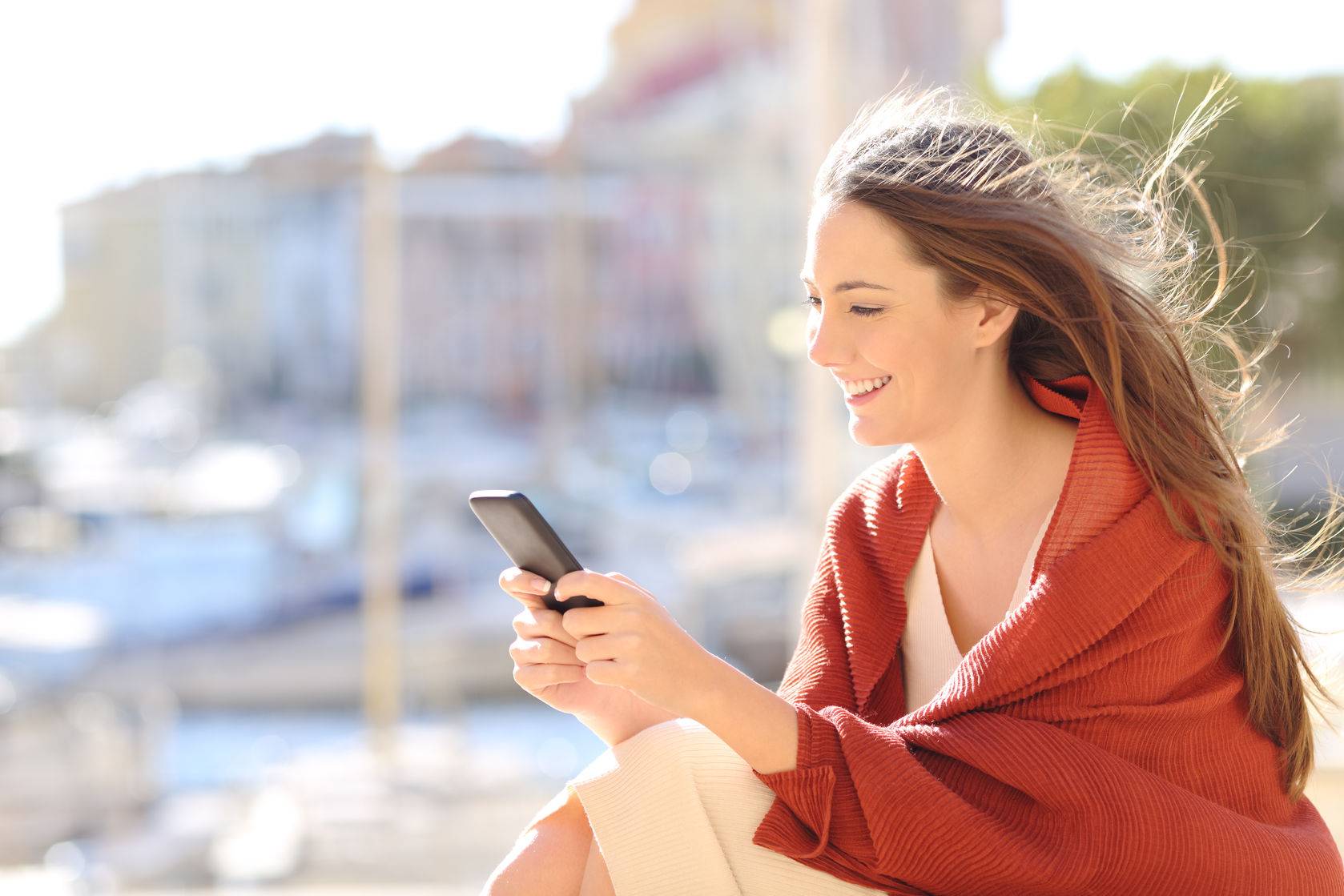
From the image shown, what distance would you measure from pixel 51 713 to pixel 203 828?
2.20 meters

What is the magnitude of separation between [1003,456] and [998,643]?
224mm

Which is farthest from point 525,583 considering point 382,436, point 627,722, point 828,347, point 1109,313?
point 382,436

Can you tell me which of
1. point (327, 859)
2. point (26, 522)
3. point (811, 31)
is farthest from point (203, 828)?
point (26, 522)

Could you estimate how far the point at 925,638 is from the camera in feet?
4.41

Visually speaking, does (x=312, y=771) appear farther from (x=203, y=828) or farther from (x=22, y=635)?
(x=22, y=635)

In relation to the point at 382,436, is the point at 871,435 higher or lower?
lower

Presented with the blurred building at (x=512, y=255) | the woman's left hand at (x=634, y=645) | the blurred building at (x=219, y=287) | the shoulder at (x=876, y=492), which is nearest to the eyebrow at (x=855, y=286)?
the shoulder at (x=876, y=492)

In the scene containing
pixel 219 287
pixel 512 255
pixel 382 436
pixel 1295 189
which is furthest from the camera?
pixel 512 255

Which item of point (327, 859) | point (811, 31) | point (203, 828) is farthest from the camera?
point (203, 828)

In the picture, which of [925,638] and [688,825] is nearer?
[688,825]

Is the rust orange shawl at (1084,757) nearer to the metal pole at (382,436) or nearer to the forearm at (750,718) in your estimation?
the forearm at (750,718)

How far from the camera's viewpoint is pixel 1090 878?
3.51ft

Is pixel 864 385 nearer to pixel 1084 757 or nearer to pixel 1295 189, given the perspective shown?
pixel 1084 757

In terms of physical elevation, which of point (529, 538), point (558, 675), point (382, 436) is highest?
point (382, 436)
